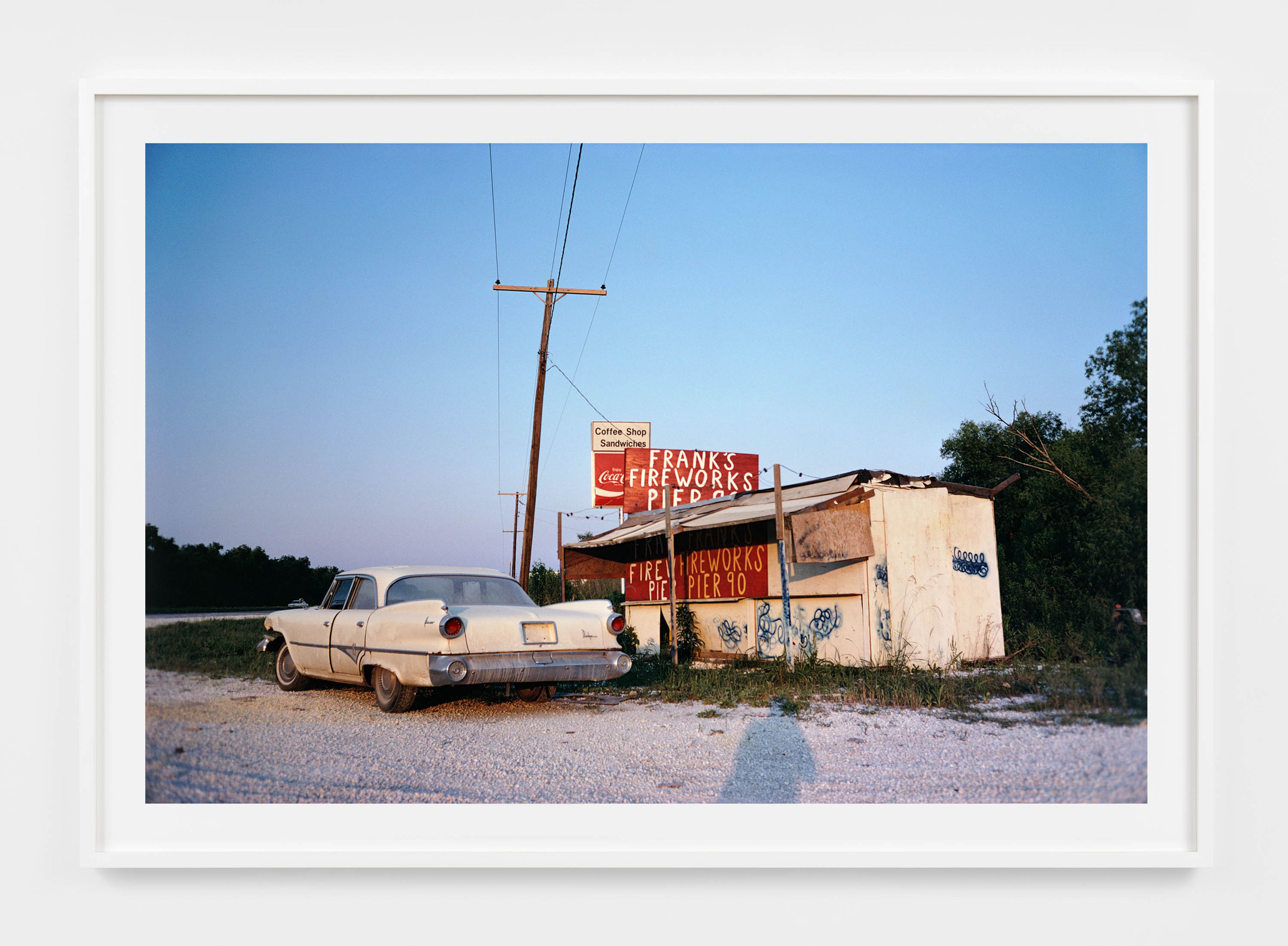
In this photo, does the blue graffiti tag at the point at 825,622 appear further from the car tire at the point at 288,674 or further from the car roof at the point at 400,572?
the car tire at the point at 288,674

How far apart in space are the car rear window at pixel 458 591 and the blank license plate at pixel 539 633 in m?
0.27

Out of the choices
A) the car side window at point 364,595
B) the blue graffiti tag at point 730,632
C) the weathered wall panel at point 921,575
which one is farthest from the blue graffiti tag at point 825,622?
the car side window at point 364,595

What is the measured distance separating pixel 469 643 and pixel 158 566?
1989 millimetres

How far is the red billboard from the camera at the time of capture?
45.5 feet

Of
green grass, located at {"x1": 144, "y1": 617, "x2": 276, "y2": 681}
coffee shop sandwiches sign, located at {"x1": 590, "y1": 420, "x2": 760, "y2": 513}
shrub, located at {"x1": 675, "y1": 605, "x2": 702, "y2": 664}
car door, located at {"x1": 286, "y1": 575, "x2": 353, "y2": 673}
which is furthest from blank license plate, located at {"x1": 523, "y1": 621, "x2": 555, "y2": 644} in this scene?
coffee shop sandwiches sign, located at {"x1": 590, "y1": 420, "x2": 760, "y2": 513}

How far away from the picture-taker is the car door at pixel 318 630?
6215 mm

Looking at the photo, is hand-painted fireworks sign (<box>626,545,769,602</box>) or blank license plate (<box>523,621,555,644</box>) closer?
blank license plate (<box>523,621,555,644</box>)

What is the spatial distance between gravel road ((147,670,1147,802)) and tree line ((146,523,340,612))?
1.41 feet

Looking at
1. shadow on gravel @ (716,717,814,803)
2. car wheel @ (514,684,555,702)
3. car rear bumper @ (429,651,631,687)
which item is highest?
car rear bumper @ (429,651,631,687)

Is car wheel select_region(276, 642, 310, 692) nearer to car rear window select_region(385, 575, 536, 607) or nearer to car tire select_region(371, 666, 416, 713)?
car tire select_region(371, 666, 416, 713)

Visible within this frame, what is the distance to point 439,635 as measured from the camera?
17.7 feet
